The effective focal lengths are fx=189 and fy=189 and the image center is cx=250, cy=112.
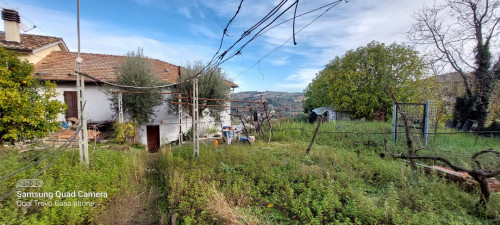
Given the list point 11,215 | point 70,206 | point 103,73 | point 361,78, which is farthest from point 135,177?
point 361,78

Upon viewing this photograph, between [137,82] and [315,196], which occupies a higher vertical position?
[137,82]

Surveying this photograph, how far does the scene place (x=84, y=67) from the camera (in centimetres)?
1245

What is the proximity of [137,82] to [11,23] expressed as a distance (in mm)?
6818

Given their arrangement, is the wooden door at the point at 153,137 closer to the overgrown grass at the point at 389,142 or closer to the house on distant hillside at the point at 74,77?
the house on distant hillside at the point at 74,77

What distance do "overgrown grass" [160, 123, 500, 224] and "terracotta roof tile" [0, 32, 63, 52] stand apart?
11.3m

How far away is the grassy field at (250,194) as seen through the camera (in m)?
2.92

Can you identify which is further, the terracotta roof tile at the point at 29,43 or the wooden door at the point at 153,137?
the wooden door at the point at 153,137

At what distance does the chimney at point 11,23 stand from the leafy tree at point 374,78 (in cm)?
1871

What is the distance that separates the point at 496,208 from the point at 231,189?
439cm

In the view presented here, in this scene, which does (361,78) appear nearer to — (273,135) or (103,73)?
(273,135)

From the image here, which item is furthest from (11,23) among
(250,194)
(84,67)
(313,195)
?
(313,195)

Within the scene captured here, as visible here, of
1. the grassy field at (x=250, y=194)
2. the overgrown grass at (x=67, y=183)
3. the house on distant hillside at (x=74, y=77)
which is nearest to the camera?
the overgrown grass at (x=67, y=183)

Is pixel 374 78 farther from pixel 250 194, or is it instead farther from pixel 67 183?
pixel 67 183

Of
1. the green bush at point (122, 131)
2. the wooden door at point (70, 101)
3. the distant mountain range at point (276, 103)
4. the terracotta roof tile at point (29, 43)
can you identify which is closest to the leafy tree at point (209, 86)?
the distant mountain range at point (276, 103)
